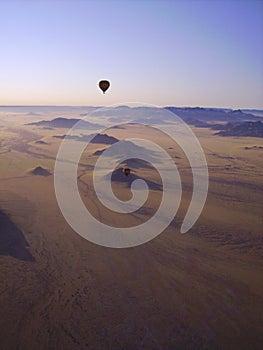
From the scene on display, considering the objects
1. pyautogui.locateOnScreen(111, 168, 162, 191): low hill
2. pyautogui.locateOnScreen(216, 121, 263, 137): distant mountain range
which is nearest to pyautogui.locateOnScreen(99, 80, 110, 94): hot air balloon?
pyautogui.locateOnScreen(111, 168, 162, 191): low hill

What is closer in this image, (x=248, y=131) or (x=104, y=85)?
(x=104, y=85)

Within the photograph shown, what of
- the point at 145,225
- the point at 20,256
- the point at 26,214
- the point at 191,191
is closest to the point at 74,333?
the point at 20,256

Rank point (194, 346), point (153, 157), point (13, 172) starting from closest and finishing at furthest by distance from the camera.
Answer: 1. point (194, 346)
2. point (13, 172)
3. point (153, 157)

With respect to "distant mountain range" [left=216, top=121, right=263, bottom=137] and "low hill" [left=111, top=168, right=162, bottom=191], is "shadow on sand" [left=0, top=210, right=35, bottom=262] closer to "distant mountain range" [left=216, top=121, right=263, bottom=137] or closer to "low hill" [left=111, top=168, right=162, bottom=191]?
"low hill" [left=111, top=168, right=162, bottom=191]

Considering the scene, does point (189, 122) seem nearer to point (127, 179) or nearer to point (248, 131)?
point (248, 131)

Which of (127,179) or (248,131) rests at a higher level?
(248,131)

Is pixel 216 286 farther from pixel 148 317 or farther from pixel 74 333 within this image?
pixel 74 333

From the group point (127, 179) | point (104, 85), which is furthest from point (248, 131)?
point (104, 85)

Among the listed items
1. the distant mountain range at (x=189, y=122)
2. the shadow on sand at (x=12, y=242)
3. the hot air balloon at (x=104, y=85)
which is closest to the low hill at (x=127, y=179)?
the hot air balloon at (x=104, y=85)
